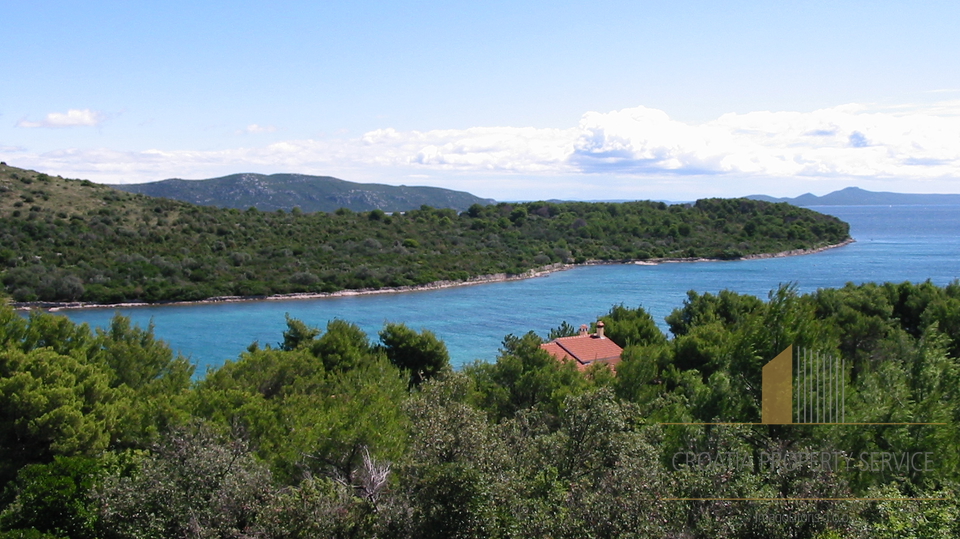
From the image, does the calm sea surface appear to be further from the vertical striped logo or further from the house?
the vertical striped logo

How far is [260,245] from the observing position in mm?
49688

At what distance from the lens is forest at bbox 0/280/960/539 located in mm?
6457

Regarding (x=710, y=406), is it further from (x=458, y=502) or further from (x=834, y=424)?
(x=458, y=502)

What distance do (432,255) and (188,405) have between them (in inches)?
1725

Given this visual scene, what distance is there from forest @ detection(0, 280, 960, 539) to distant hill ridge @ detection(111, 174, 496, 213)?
90.3 meters

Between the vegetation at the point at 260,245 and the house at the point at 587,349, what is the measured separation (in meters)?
26.9

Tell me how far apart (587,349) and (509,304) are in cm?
2242

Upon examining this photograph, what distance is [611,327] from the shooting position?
72.0 ft

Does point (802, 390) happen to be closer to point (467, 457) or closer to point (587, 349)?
point (467, 457)

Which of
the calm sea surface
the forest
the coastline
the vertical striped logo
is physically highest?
the vertical striped logo

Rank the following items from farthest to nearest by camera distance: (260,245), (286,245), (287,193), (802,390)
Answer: (287,193)
(286,245)
(260,245)
(802,390)

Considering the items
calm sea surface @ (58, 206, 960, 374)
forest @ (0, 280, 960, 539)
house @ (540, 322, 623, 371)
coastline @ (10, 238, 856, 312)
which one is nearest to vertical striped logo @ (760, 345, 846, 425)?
forest @ (0, 280, 960, 539)

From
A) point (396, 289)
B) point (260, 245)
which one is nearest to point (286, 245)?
point (260, 245)

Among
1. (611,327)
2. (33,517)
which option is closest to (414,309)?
(611,327)
